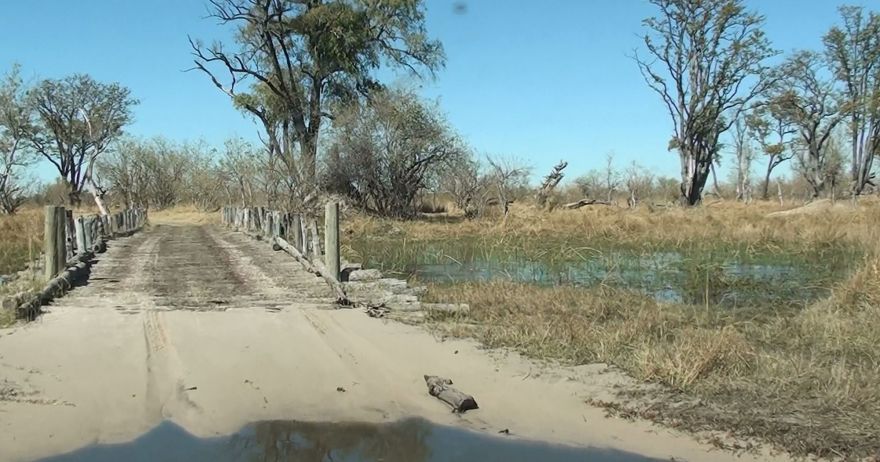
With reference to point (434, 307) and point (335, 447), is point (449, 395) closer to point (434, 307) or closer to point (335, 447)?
point (335, 447)

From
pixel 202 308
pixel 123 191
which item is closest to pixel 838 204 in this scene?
pixel 202 308

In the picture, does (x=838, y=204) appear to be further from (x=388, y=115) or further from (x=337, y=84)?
(x=337, y=84)

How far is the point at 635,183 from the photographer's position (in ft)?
189

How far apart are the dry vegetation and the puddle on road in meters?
1.08

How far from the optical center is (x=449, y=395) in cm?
621

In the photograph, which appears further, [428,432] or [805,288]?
[805,288]

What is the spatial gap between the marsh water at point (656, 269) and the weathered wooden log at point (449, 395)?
5069 millimetres

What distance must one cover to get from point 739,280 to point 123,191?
138ft

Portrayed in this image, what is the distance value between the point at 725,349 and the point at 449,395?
267 cm

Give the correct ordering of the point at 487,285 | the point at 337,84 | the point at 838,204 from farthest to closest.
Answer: the point at 337,84
the point at 838,204
the point at 487,285

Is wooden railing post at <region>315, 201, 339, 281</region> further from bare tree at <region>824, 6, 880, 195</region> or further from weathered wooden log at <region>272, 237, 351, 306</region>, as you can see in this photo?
bare tree at <region>824, 6, 880, 195</region>

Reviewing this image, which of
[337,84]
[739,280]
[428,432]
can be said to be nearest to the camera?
[428,432]

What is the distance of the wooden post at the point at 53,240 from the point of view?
443 inches

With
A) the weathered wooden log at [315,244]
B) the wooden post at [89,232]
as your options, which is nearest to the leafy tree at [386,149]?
the wooden post at [89,232]
